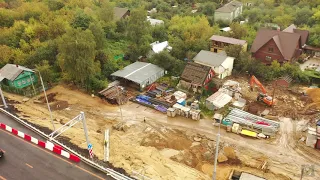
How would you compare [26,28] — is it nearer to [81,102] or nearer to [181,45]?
[81,102]

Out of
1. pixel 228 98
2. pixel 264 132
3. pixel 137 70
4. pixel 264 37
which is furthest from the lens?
pixel 264 37

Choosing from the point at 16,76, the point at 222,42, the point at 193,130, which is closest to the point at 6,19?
the point at 16,76

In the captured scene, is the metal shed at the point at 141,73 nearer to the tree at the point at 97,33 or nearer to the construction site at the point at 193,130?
the construction site at the point at 193,130

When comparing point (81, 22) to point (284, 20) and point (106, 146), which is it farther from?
point (284, 20)

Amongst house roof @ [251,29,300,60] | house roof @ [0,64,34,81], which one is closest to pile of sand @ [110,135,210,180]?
house roof @ [0,64,34,81]

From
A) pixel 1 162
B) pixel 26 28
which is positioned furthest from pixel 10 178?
pixel 26 28

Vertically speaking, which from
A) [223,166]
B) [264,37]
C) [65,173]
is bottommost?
[223,166]

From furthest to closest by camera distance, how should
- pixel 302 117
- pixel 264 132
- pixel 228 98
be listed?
pixel 228 98, pixel 302 117, pixel 264 132

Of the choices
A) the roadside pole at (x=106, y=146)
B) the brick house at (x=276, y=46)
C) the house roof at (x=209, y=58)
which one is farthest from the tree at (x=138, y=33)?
the roadside pole at (x=106, y=146)
